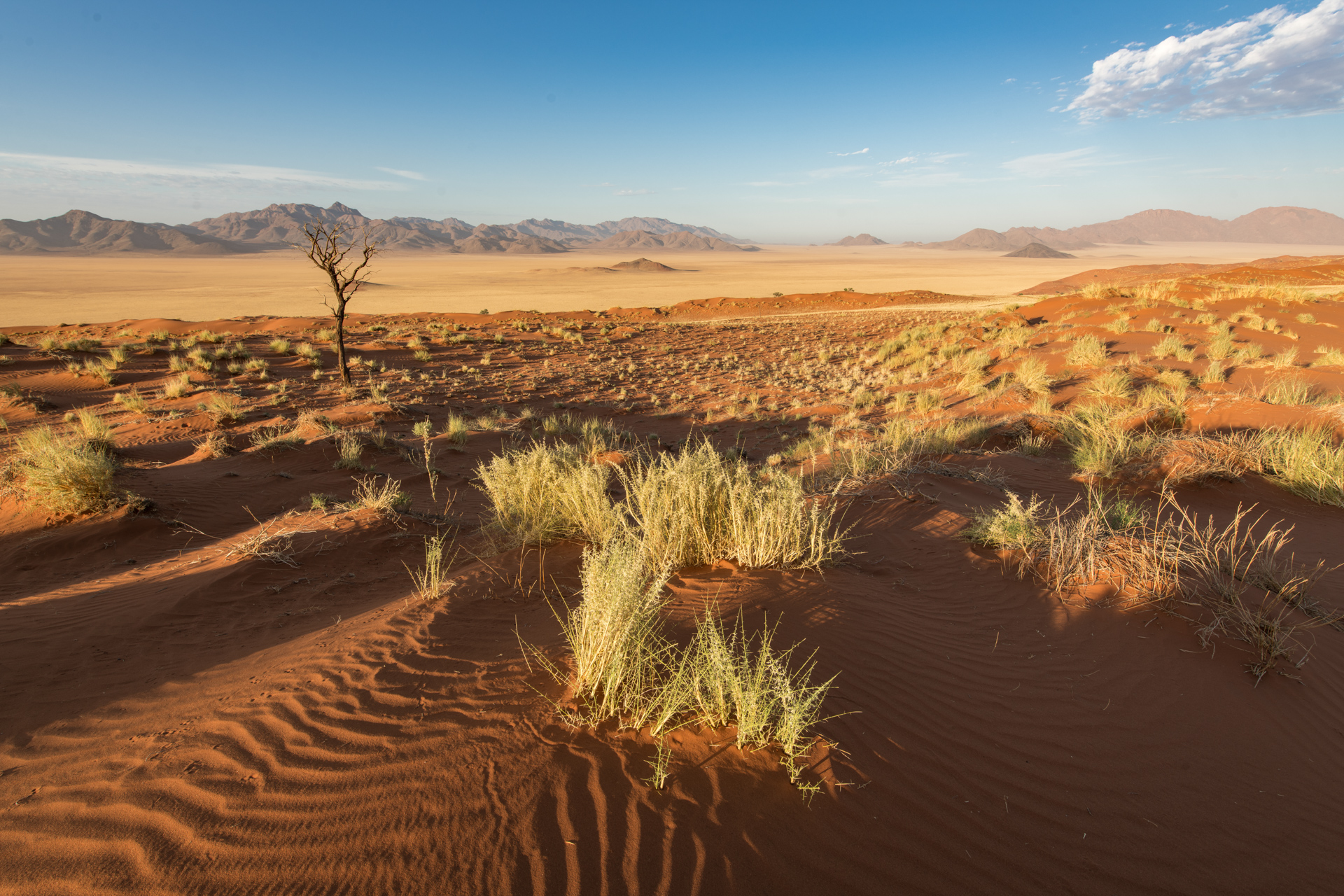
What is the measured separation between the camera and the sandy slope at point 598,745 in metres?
2.08

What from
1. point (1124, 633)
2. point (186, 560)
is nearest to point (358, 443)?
point (186, 560)

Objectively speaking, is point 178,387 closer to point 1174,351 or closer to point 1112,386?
point 1112,386

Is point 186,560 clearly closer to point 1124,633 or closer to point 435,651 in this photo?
point 435,651

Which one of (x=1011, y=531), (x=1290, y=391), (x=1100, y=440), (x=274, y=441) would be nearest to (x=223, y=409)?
(x=274, y=441)

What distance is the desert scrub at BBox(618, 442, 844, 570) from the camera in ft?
14.2

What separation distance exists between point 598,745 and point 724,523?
2.34 metres

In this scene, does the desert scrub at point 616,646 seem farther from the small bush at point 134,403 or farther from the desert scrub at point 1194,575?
the small bush at point 134,403

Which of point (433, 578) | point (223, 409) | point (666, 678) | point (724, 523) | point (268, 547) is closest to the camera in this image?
point (666, 678)

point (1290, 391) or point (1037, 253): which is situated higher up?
point (1037, 253)

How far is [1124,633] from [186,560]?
7313 millimetres

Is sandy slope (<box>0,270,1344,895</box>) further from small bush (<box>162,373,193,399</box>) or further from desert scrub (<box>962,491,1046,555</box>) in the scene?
small bush (<box>162,373,193,399</box>)

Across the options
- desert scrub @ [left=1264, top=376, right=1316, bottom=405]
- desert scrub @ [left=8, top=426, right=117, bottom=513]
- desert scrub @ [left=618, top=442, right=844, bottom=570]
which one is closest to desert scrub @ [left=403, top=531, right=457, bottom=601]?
desert scrub @ [left=618, top=442, right=844, bottom=570]

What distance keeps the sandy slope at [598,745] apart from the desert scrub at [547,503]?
54cm

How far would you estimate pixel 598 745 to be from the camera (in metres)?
2.53
